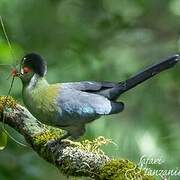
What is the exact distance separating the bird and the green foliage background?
1.50m

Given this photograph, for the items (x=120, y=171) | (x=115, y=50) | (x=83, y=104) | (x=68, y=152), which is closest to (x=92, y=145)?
(x=68, y=152)

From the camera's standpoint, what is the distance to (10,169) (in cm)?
431

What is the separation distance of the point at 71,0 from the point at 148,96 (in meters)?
0.94

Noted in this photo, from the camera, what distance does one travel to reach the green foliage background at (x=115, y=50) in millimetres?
4660

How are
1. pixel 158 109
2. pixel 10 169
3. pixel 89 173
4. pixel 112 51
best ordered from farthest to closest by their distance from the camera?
pixel 112 51 → pixel 158 109 → pixel 10 169 → pixel 89 173

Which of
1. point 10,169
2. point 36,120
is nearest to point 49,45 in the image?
point 10,169

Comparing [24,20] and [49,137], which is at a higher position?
[24,20]

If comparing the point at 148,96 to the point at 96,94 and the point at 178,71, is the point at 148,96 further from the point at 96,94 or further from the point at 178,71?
the point at 96,94

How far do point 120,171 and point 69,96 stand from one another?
38 cm

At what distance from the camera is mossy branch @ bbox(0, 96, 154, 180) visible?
2.77 meters

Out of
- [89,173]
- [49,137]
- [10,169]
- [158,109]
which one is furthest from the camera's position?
[158,109]

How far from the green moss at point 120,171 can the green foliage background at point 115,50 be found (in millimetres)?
1685

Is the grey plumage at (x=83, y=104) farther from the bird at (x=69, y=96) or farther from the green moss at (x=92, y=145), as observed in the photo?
the green moss at (x=92, y=145)

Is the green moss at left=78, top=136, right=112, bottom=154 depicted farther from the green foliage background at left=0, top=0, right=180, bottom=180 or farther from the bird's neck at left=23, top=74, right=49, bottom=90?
the green foliage background at left=0, top=0, right=180, bottom=180
